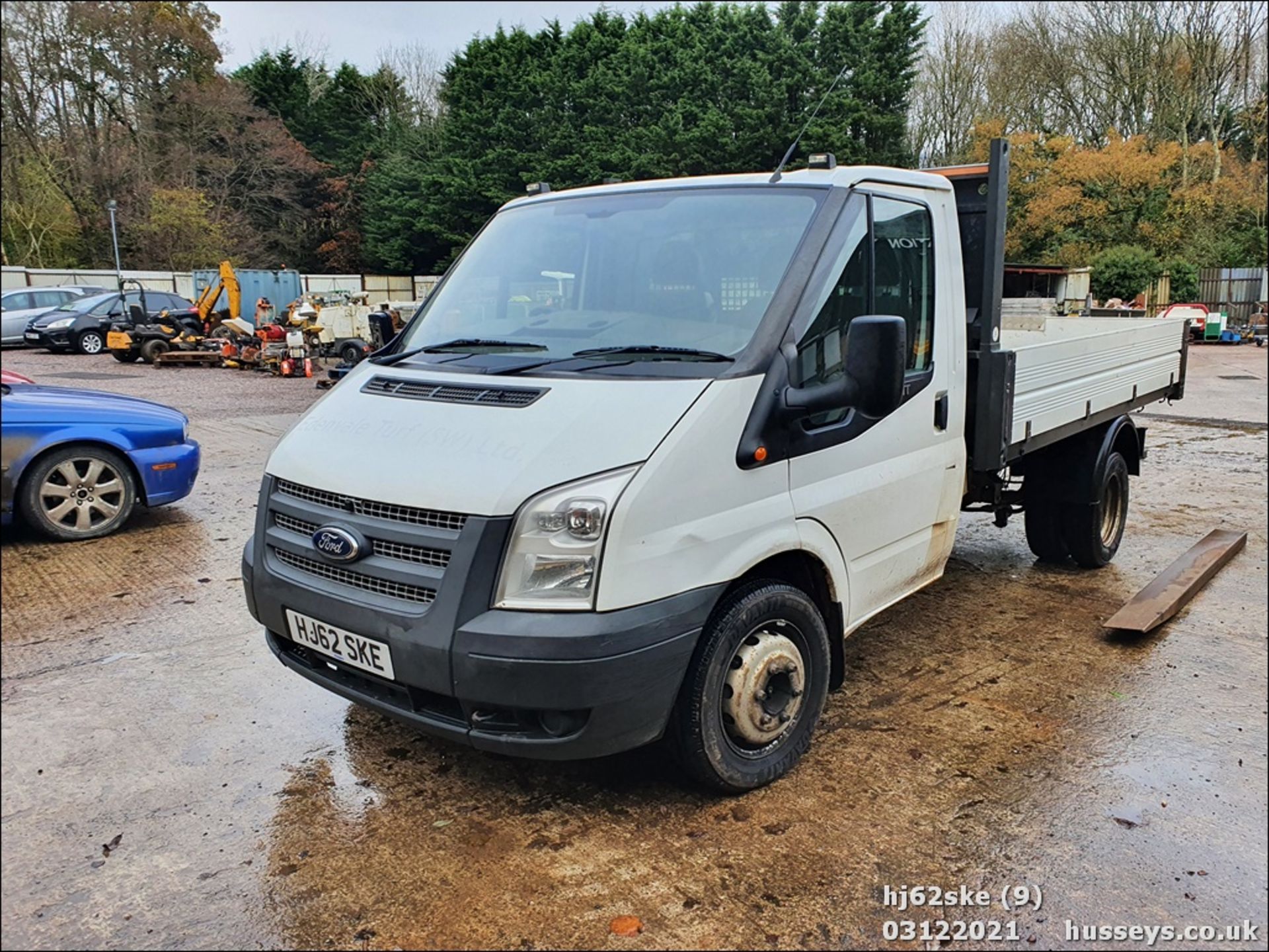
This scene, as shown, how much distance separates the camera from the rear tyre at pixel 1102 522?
5.61m

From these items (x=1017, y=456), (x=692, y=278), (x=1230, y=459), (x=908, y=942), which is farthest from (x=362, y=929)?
(x=1230, y=459)

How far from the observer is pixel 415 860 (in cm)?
281

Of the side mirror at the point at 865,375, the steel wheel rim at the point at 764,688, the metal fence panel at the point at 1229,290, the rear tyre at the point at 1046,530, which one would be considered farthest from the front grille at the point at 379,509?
the metal fence panel at the point at 1229,290

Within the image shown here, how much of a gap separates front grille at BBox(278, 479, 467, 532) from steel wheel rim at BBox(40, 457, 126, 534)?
0.61 metres

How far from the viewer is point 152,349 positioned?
2809 mm

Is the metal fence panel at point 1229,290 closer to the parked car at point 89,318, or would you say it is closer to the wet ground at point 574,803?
the wet ground at point 574,803

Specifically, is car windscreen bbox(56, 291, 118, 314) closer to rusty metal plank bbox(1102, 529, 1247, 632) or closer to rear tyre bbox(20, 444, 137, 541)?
rear tyre bbox(20, 444, 137, 541)

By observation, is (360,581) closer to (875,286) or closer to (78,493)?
(78,493)

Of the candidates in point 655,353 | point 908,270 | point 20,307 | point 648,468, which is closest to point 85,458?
point 20,307

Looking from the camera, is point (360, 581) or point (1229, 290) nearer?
point (360, 581)

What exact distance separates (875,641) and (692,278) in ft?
7.46

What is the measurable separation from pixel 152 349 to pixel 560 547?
143 cm

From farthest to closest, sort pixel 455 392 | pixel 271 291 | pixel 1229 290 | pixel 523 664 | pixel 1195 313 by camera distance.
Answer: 1. pixel 1229 290
2. pixel 1195 313
3. pixel 271 291
4. pixel 455 392
5. pixel 523 664

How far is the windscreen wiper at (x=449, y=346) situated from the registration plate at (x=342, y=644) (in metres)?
1.08
